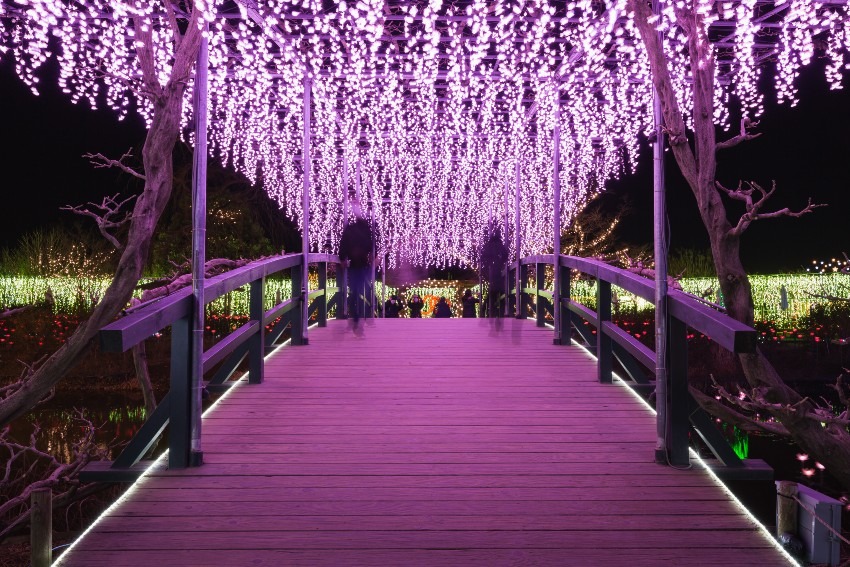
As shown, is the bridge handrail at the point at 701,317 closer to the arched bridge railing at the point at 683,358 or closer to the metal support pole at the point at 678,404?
the arched bridge railing at the point at 683,358

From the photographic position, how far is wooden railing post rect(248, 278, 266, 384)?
221 inches

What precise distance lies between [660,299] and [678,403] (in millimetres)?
521

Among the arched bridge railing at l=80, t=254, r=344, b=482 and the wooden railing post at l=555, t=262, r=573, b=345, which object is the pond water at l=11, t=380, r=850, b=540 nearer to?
the wooden railing post at l=555, t=262, r=573, b=345

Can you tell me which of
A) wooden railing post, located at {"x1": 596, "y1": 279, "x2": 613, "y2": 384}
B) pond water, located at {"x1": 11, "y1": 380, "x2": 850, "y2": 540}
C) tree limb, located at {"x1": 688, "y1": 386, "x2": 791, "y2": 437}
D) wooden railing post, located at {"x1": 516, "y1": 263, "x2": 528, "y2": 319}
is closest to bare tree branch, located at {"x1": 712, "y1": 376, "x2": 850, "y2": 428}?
tree limb, located at {"x1": 688, "y1": 386, "x2": 791, "y2": 437}

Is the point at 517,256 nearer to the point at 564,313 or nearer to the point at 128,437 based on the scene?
the point at 564,313

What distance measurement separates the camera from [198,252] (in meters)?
3.83

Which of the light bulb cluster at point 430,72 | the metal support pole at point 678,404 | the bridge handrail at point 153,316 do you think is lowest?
the metal support pole at point 678,404

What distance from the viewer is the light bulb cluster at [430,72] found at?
795cm

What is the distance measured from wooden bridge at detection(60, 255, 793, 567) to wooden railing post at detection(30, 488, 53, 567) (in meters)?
0.11

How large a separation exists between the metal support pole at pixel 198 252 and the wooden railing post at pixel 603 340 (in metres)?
2.94

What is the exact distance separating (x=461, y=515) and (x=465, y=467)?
59 cm

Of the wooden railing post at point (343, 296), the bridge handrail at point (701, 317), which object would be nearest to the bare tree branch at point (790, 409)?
the bridge handrail at point (701, 317)

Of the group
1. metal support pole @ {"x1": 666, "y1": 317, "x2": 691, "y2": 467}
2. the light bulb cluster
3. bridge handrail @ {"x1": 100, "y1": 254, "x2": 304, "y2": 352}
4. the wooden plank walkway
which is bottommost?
the wooden plank walkway

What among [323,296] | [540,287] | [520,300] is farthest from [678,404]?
[520,300]
